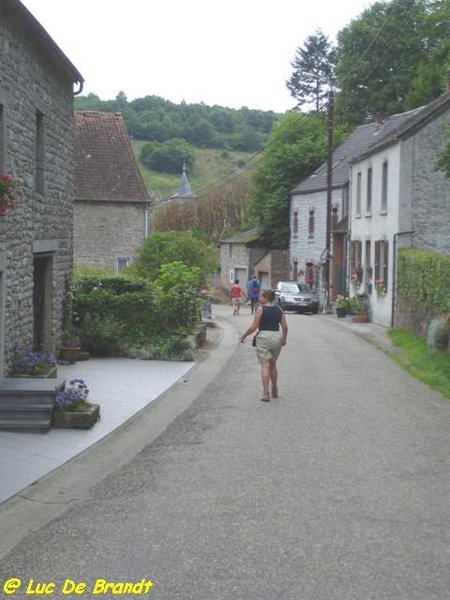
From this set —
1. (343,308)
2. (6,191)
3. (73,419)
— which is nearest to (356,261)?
(343,308)

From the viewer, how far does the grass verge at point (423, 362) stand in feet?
51.3

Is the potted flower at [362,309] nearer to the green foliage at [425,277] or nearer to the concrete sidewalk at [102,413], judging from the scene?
the green foliage at [425,277]

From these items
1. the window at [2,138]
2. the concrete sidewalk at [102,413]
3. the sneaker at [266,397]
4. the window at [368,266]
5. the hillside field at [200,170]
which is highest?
the hillside field at [200,170]

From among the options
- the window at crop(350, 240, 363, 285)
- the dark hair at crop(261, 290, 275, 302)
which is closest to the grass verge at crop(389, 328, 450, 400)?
the dark hair at crop(261, 290, 275, 302)

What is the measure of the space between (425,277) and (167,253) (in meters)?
9.84

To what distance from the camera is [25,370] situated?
1356cm

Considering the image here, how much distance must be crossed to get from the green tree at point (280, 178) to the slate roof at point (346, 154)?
2.15m

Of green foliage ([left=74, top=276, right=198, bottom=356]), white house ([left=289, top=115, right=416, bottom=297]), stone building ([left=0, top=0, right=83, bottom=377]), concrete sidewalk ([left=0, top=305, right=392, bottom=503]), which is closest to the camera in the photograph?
concrete sidewalk ([left=0, top=305, right=392, bottom=503])

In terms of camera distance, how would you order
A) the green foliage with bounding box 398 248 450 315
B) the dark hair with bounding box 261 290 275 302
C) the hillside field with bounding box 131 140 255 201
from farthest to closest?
1. the hillside field with bounding box 131 140 255 201
2. the green foliage with bounding box 398 248 450 315
3. the dark hair with bounding box 261 290 275 302

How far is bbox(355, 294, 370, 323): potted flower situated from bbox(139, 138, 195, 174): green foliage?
230ft

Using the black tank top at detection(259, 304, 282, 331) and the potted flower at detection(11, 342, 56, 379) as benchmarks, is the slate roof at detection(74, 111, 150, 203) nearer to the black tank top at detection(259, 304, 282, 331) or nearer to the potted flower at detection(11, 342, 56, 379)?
the potted flower at detection(11, 342, 56, 379)

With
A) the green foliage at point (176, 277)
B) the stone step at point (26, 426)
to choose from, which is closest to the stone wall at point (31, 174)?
the stone step at point (26, 426)

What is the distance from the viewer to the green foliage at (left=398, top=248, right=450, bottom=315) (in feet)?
64.4

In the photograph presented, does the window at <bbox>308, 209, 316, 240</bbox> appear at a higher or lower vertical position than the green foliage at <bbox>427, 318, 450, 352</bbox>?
higher
